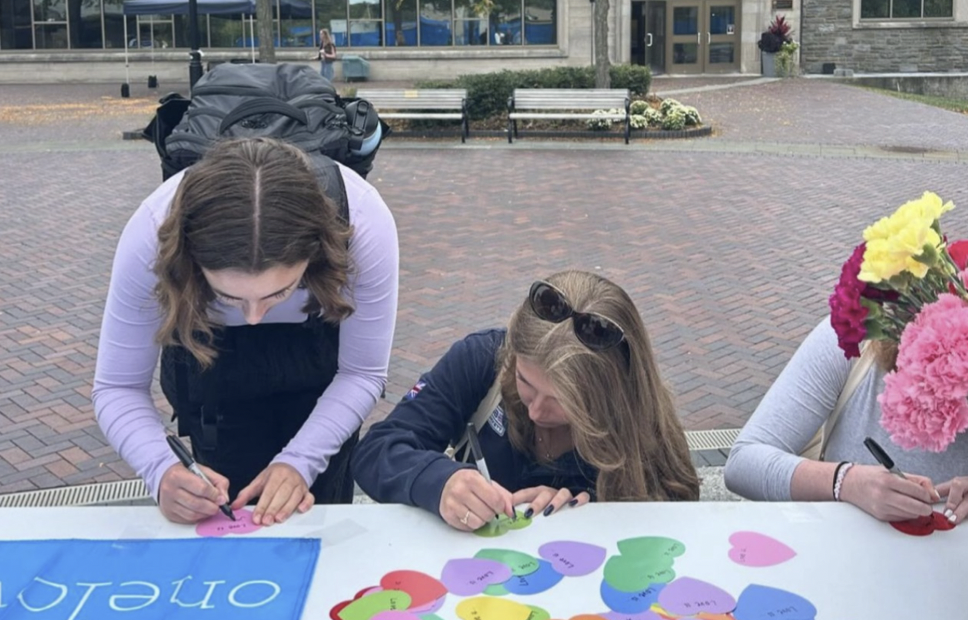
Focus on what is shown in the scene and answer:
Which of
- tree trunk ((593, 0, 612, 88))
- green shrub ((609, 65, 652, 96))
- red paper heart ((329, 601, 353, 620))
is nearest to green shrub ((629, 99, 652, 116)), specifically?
tree trunk ((593, 0, 612, 88))

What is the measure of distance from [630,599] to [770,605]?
236 mm

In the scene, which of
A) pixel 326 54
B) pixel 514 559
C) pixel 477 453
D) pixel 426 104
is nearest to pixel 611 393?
pixel 477 453

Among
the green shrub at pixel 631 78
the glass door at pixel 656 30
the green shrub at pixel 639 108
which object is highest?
the glass door at pixel 656 30

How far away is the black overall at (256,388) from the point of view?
8.29 ft

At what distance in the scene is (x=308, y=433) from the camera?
244cm

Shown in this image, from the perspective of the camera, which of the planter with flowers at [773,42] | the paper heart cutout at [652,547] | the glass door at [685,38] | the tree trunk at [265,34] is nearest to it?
the paper heart cutout at [652,547]

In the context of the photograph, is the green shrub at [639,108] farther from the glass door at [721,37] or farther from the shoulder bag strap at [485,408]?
the glass door at [721,37]

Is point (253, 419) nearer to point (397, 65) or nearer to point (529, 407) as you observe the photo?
point (529, 407)

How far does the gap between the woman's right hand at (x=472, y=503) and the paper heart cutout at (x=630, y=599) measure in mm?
292

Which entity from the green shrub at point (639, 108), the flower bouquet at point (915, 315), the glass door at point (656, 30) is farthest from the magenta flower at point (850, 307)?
the glass door at point (656, 30)

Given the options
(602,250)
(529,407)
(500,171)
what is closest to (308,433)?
(529,407)

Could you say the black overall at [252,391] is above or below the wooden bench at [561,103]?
below

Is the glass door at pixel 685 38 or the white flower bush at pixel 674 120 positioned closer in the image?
the white flower bush at pixel 674 120

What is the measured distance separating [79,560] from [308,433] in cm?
57
